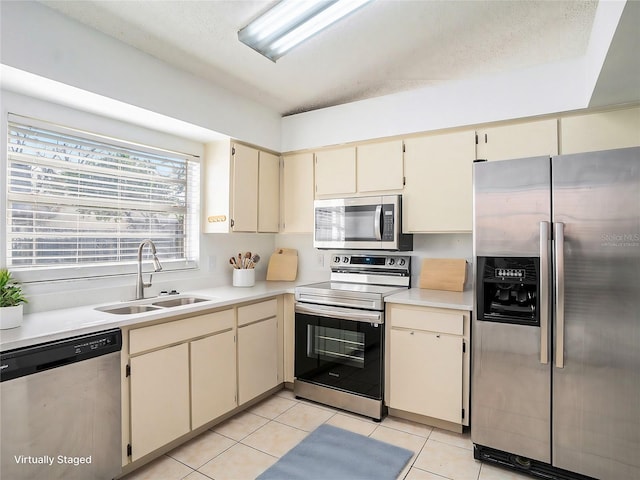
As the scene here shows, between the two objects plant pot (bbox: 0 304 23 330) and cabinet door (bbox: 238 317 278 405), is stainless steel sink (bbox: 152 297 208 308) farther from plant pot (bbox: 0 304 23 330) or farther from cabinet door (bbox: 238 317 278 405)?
plant pot (bbox: 0 304 23 330)

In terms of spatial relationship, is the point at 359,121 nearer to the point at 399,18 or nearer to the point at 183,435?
the point at 399,18

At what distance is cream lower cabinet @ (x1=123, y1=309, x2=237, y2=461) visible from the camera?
199cm

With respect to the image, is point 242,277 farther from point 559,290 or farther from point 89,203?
point 559,290

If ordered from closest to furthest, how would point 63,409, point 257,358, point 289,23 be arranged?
point 63,409, point 289,23, point 257,358

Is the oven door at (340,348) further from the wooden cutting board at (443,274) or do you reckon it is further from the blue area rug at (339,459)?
the wooden cutting board at (443,274)

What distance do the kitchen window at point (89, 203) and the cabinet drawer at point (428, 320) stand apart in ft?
5.77

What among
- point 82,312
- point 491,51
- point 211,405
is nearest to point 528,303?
point 491,51

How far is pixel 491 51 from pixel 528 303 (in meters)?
1.67

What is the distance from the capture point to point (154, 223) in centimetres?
282

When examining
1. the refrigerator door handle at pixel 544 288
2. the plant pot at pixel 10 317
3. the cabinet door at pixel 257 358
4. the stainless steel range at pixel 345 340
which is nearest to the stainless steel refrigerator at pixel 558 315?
the refrigerator door handle at pixel 544 288

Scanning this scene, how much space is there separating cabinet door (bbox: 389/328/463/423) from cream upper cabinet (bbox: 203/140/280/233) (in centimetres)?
154

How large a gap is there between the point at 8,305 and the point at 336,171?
2385mm

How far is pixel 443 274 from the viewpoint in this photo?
292cm

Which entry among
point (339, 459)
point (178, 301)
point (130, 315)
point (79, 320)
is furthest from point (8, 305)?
point (339, 459)
